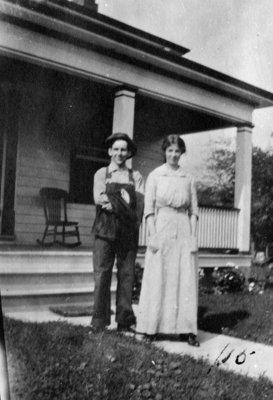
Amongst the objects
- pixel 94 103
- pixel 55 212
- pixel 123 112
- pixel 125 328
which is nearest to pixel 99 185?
pixel 125 328

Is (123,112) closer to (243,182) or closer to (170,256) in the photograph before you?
(243,182)

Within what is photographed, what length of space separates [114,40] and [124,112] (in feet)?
3.59

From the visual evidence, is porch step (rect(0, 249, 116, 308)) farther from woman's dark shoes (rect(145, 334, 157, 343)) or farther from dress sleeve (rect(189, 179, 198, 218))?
dress sleeve (rect(189, 179, 198, 218))

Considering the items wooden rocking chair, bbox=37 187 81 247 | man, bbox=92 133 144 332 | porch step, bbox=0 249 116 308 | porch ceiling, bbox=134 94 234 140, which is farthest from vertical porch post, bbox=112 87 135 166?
man, bbox=92 133 144 332

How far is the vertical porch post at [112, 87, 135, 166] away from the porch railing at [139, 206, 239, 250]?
2642 millimetres

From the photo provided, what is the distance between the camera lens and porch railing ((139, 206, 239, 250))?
370 inches

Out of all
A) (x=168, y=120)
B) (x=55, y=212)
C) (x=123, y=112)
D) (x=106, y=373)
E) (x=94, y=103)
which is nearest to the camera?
(x=106, y=373)

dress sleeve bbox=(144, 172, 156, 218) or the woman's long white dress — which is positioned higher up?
dress sleeve bbox=(144, 172, 156, 218)

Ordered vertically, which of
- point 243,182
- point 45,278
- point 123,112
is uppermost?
point 123,112

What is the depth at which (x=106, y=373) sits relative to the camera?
3.18 m

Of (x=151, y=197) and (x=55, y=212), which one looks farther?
(x=55, y=212)

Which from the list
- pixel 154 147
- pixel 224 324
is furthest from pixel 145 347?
pixel 154 147

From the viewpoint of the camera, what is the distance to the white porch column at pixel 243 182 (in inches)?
379

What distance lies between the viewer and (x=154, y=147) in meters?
11.1
